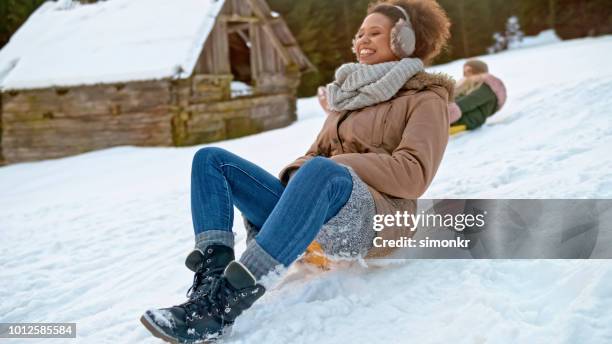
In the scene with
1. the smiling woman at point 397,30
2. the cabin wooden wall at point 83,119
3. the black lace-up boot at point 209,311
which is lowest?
the cabin wooden wall at point 83,119

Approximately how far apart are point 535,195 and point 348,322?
1.51m

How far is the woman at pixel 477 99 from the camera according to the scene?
546 centimetres

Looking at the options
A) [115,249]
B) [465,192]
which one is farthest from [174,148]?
[465,192]

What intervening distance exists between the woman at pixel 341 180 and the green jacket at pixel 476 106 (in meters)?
3.18

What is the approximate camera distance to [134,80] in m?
9.69

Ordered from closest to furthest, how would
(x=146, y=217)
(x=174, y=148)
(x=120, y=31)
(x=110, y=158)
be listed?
(x=146, y=217) < (x=110, y=158) < (x=174, y=148) < (x=120, y=31)

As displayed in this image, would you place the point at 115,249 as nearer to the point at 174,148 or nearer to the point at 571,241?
the point at 571,241

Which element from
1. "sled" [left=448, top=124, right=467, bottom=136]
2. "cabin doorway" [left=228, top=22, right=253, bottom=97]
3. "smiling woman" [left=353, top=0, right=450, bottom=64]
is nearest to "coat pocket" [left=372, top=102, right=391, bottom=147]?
"smiling woman" [left=353, top=0, right=450, bottom=64]

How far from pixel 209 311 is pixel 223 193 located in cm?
52

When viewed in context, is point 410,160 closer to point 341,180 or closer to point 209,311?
point 341,180

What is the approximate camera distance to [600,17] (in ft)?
60.3

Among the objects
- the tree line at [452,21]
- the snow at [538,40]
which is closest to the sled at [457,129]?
the tree line at [452,21]

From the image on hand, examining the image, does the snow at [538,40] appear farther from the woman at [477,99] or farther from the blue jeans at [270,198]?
the blue jeans at [270,198]

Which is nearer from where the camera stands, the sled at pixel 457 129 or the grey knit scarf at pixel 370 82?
the grey knit scarf at pixel 370 82
